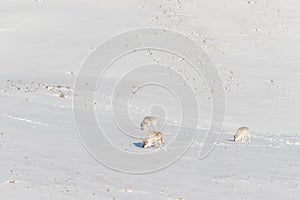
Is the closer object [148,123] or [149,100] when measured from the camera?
[148,123]

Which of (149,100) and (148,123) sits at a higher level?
(149,100)

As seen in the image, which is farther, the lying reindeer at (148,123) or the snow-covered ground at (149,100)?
the lying reindeer at (148,123)

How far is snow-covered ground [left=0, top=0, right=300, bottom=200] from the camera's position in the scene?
21.3 meters

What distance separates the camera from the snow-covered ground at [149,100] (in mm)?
21312

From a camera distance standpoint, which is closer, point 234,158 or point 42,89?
point 234,158

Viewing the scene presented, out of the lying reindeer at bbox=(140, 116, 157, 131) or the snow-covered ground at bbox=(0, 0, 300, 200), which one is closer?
the snow-covered ground at bbox=(0, 0, 300, 200)

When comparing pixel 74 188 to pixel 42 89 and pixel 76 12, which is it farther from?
pixel 76 12

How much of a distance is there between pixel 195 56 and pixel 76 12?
13189 millimetres

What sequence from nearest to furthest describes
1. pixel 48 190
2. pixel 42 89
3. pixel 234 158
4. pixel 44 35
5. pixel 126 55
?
pixel 48 190
pixel 234 158
pixel 42 89
pixel 126 55
pixel 44 35

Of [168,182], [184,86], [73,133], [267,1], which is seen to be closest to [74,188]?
[168,182]

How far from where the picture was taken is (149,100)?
43.8 m

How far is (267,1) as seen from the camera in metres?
65.9

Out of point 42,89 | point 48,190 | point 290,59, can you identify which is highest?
point 290,59

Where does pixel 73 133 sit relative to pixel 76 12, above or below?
below
